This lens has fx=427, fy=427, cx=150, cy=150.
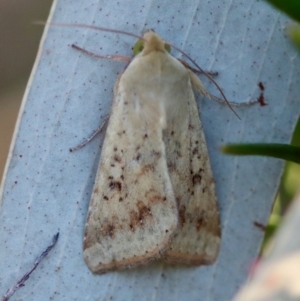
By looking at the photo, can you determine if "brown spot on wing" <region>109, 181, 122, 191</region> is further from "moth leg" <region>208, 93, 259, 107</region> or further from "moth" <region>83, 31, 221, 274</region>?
A: "moth leg" <region>208, 93, 259, 107</region>

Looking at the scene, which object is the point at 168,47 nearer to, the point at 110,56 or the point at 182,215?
the point at 110,56

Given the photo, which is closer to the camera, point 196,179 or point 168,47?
point 168,47

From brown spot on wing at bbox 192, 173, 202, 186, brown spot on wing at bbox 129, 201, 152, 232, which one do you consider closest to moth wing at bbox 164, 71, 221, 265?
brown spot on wing at bbox 192, 173, 202, 186

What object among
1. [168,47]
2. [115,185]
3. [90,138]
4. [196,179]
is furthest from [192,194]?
[168,47]

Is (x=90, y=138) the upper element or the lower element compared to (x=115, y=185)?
upper

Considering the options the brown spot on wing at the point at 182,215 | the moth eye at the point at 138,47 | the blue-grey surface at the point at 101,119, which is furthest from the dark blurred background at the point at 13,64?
the brown spot on wing at the point at 182,215

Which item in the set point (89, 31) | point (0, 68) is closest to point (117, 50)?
point (89, 31)
